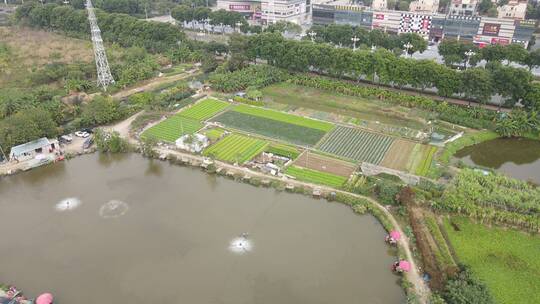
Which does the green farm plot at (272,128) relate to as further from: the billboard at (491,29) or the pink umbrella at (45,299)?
the billboard at (491,29)

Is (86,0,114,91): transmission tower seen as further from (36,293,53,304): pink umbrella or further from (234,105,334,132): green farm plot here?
(36,293,53,304): pink umbrella

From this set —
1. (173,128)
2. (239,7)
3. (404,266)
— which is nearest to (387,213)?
(404,266)

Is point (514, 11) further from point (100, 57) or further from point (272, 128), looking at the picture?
point (100, 57)

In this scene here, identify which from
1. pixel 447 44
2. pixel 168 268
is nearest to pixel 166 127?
pixel 168 268

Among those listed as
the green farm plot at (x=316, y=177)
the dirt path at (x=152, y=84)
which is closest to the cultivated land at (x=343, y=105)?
the green farm plot at (x=316, y=177)

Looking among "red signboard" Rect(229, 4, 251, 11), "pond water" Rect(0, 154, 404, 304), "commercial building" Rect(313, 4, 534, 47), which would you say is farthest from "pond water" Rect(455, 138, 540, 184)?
"red signboard" Rect(229, 4, 251, 11)

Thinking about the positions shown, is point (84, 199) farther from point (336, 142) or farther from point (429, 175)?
point (429, 175)
